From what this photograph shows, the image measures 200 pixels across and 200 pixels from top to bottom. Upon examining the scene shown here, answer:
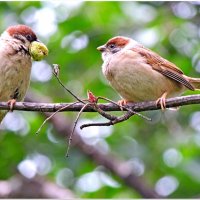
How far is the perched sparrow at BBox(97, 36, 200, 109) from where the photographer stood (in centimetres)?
636

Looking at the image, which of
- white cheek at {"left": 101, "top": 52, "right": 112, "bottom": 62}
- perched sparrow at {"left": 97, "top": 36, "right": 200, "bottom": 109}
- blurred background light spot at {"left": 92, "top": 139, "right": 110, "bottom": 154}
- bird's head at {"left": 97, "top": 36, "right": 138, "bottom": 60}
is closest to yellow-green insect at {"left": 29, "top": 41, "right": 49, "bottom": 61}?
perched sparrow at {"left": 97, "top": 36, "right": 200, "bottom": 109}

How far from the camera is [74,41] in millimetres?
9234

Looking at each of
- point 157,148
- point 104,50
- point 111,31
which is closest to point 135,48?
point 104,50

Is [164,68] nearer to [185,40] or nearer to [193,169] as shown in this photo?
[193,169]

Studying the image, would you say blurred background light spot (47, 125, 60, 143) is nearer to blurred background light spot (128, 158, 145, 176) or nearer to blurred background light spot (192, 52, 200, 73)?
blurred background light spot (128, 158, 145, 176)

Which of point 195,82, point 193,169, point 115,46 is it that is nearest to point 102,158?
point 193,169

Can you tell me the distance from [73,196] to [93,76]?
1446mm

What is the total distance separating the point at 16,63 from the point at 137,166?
3375mm

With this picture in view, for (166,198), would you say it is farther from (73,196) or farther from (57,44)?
(57,44)

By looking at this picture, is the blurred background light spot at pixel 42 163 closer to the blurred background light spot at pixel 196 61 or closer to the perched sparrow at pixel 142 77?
the blurred background light spot at pixel 196 61

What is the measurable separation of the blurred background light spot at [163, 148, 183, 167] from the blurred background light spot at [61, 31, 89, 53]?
5.17 ft

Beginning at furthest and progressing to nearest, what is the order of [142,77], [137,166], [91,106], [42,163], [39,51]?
[137,166], [42,163], [142,77], [39,51], [91,106]

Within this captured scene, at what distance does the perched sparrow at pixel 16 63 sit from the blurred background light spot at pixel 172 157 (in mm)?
2591

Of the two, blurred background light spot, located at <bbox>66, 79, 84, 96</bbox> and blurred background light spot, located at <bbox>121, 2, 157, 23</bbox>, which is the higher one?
blurred background light spot, located at <bbox>121, 2, 157, 23</bbox>
